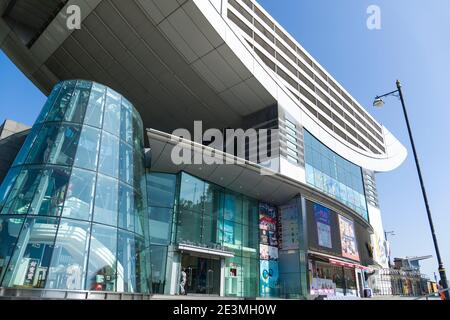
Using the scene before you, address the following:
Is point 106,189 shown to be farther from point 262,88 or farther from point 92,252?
point 262,88

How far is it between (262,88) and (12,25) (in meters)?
19.5

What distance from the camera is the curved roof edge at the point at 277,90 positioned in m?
20.6

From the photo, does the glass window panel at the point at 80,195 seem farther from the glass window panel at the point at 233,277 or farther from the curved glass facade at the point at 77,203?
the glass window panel at the point at 233,277

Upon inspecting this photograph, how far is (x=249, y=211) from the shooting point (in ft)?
70.1

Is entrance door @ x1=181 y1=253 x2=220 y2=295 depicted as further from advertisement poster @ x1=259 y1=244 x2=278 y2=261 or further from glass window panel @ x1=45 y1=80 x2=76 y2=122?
glass window panel @ x1=45 y1=80 x2=76 y2=122

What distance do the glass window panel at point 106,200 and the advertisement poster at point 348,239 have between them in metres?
20.8

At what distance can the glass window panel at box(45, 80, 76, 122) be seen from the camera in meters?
12.3

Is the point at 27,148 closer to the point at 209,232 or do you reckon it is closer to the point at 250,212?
the point at 209,232

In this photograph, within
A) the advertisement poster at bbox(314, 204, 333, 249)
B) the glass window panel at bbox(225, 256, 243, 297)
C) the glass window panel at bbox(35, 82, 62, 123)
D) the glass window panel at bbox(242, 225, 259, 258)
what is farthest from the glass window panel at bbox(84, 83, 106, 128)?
the advertisement poster at bbox(314, 204, 333, 249)

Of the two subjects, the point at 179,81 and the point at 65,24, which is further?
the point at 179,81

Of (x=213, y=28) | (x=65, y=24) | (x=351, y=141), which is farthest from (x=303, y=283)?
(x=351, y=141)

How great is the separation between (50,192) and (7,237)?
5.67ft

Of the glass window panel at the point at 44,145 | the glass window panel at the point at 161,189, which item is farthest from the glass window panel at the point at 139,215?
the glass window panel at the point at 44,145

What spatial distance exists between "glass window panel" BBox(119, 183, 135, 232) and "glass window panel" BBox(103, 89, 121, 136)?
2581 millimetres
